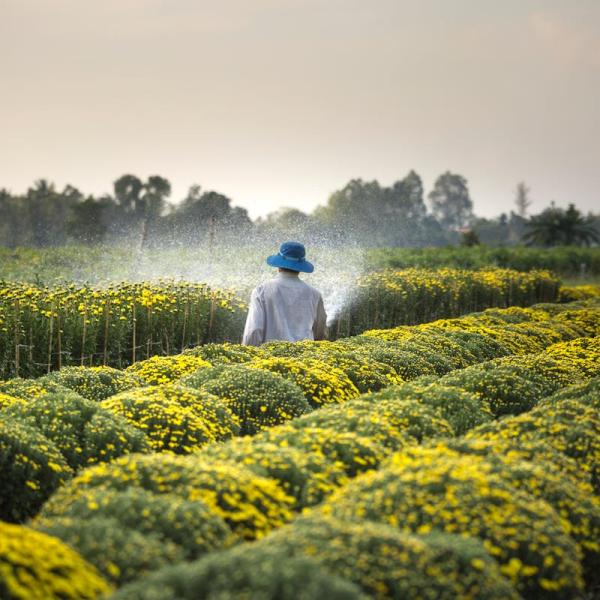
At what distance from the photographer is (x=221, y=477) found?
4.73 m

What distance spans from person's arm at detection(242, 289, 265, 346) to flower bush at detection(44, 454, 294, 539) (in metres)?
5.69

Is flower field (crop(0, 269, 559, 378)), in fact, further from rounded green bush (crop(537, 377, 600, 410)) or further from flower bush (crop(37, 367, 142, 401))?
rounded green bush (crop(537, 377, 600, 410))

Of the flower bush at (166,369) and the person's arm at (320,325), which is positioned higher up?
the person's arm at (320,325)

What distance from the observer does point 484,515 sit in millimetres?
4445

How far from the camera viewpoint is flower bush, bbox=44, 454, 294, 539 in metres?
4.63

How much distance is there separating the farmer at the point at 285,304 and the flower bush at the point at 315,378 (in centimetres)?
235

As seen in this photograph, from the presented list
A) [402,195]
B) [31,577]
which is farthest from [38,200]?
[31,577]

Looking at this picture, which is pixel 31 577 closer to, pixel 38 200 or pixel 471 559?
pixel 471 559

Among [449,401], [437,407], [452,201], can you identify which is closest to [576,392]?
[449,401]

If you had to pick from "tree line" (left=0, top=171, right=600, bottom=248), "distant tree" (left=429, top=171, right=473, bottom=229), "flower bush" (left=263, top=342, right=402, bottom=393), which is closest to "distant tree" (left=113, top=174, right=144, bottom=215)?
"tree line" (left=0, top=171, right=600, bottom=248)

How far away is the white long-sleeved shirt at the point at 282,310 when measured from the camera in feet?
34.6

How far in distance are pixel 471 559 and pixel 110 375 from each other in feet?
15.5

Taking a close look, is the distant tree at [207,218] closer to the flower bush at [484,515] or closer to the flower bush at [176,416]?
the flower bush at [176,416]

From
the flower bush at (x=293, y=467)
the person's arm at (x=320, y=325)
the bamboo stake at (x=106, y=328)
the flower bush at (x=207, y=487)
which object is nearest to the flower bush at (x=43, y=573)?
the flower bush at (x=207, y=487)
